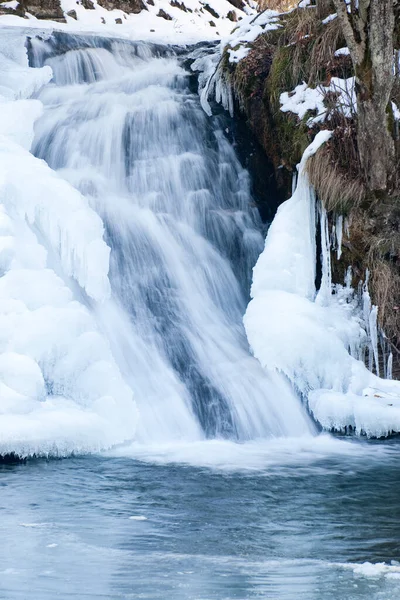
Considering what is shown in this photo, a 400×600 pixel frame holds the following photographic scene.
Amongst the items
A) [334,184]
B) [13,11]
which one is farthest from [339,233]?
[13,11]

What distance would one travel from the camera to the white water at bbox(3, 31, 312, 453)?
5.68 meters

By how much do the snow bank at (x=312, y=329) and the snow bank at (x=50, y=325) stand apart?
4.54 ft

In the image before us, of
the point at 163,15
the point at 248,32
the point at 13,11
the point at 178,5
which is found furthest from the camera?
the point at 178,5

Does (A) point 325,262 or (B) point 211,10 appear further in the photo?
(B) point 211,10

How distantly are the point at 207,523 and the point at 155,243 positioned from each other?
3.62 meters

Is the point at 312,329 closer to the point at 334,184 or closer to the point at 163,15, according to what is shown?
the point at 334,184

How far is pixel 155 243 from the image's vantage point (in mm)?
6898

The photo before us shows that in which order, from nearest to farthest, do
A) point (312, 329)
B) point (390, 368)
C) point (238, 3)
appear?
point (312, 329) < point (390, 368) < point (238, 3)

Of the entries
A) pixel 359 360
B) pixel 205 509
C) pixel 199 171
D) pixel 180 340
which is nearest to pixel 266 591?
pixel 205 509

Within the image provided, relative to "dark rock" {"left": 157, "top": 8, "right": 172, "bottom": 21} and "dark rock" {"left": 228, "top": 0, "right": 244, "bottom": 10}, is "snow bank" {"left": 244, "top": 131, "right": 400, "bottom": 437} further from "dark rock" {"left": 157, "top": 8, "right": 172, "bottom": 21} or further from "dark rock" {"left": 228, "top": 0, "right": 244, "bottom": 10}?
"dark rock" {"left": 228, "top": 0, "right": 244, "bottom": 10}

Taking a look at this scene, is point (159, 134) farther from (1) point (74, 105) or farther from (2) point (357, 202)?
(2) point (357, 202)

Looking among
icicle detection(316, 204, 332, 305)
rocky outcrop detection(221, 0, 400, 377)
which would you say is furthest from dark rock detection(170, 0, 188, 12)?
icicle detection(316, 204, 332, 305)

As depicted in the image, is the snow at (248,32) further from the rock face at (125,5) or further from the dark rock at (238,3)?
the dark rock at (238,3)

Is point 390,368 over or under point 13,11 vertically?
under
